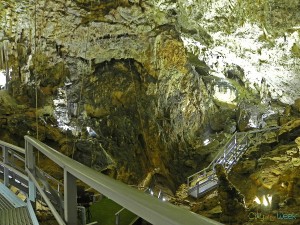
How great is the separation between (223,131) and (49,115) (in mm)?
8956

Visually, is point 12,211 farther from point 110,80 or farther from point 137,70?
point 137,70

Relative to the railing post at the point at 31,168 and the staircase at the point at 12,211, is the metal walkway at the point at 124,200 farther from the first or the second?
the railing post at the point at 31,168

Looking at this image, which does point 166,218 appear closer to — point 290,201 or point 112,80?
point 290,201

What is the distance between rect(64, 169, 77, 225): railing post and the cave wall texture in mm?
11820

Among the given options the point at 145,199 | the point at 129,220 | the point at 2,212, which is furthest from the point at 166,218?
the point at 129,220

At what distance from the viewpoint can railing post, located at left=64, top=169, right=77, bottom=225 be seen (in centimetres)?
182

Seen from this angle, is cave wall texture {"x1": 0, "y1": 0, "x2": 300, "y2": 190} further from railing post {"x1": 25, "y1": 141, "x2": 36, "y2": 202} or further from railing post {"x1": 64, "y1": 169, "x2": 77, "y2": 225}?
railing post {"x1": 64, "y1": 169, "x2": 77, "y2": 225}

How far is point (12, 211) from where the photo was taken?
3.05 metres

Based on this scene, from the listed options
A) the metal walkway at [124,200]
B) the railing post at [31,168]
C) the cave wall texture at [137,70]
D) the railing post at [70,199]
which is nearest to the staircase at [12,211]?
the railing post at [31,168]

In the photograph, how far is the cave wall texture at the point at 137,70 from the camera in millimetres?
14352

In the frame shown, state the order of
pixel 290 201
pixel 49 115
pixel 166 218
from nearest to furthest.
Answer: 1. pixel 166 218
2. pixel 290 201
3. pixel 49 115

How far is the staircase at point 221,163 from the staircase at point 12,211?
901cm

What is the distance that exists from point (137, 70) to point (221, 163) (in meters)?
6.46

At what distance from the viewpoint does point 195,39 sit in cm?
1628
